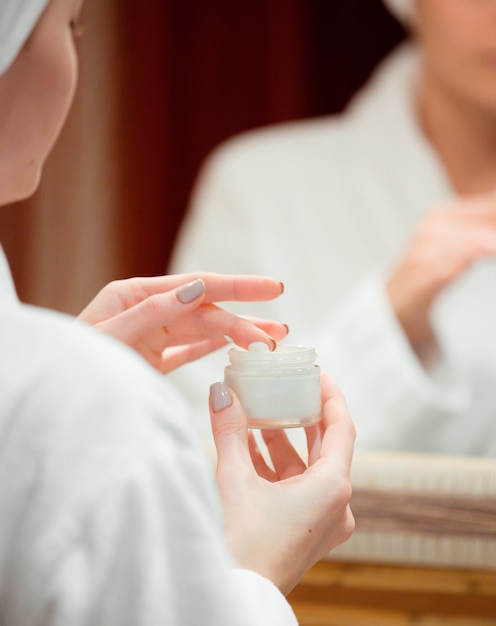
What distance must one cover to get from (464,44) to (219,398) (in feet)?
2.18

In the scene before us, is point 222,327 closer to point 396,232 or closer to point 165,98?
point 396,232

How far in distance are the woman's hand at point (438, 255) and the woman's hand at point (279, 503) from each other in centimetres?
43

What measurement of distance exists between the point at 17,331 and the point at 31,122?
114 mm

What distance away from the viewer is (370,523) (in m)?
0.51

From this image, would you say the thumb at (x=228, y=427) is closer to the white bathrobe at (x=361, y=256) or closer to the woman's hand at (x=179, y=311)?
the woman's hand at (x=179, y=311)

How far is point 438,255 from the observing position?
2.58ft

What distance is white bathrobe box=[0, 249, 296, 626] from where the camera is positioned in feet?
0.85

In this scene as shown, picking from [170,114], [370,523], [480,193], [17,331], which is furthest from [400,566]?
[170,114]

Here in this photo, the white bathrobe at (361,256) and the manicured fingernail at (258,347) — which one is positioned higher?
the manicured fingernail at (258,347)

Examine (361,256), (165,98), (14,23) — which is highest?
(14,23)

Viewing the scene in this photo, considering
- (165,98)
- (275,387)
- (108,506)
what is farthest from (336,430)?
(165,98)

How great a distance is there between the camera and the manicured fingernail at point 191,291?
40cm

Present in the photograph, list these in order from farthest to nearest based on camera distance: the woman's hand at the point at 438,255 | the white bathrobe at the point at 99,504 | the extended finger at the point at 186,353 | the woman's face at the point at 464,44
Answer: the woman's face at the point at 464,44
the woman's hand at the point at 438,255
the extended finger at the point at 186,353
the white bathrobe at the point at 99,504

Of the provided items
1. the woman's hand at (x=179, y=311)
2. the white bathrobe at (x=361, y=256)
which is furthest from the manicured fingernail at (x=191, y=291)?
the white bathrobe at (x=361, y=256)
